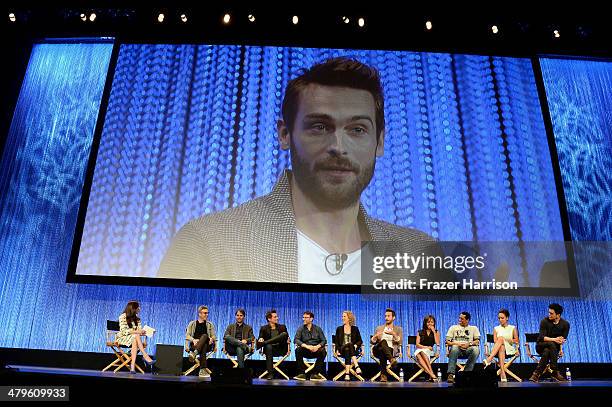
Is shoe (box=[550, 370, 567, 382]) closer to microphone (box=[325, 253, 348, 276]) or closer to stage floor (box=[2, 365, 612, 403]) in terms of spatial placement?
stage floor (box=[2, 365, 612, 403])

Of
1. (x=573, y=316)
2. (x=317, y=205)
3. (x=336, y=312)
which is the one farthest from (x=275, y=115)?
(x=573, y=316)

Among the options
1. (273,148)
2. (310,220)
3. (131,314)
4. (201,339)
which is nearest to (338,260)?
(310,220)

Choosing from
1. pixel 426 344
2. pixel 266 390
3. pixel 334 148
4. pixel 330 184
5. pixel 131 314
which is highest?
pixel 334 148

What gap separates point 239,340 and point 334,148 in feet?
8.82

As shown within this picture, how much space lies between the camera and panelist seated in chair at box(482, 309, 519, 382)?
6.15m

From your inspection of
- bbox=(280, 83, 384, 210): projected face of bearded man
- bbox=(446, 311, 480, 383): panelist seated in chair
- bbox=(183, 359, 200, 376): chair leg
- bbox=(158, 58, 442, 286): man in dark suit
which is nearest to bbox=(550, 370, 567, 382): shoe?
bbox=(446, 311, 480, 383): panelist seated in chair

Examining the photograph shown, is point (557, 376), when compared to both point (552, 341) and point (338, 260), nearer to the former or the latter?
point (552, 341)

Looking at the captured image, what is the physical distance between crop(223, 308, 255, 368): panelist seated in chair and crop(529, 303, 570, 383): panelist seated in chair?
10.9 ft

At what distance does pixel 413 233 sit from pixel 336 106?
195cm

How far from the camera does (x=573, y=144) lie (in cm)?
753

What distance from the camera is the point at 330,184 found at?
268 inches

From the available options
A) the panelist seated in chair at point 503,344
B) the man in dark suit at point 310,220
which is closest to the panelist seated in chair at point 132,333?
the man in dark suit at point 310,220

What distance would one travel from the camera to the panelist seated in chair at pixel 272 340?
6157 millimetres

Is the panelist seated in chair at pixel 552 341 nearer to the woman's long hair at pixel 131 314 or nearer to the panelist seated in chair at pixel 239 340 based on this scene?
the panelist seated in chair at pixel 239 340
